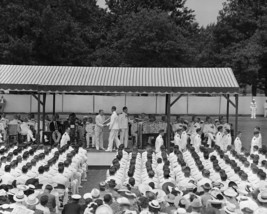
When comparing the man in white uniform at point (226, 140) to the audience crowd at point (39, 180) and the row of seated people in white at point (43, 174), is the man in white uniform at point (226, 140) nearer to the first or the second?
the audience crowd at point (39, 180)

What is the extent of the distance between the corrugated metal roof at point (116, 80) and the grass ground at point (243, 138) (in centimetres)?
350

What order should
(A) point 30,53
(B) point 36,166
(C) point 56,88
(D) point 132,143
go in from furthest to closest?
(A) point 30,53
(D) point 132,143
(C) point 56,88
(B) point 36,166

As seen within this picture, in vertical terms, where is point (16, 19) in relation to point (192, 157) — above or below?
above

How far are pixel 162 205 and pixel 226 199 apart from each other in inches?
55.2

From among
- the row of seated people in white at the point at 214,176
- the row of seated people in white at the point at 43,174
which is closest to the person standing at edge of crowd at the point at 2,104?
the row of seated people in white at the point at 43,174

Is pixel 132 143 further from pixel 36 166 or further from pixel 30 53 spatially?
pixel 30 53

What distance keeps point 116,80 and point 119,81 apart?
0.68ft

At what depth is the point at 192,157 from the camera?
51.7ft

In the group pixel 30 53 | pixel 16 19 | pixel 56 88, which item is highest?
pixel 16 19

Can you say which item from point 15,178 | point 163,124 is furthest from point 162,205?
point 163,124

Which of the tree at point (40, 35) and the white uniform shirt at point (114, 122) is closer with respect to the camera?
the white uniform shirt at point (114, 122)

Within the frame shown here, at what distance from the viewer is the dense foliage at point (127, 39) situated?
3750cm

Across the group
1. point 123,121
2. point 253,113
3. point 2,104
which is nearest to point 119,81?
point 123,121

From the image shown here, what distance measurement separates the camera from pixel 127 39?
128 ft
